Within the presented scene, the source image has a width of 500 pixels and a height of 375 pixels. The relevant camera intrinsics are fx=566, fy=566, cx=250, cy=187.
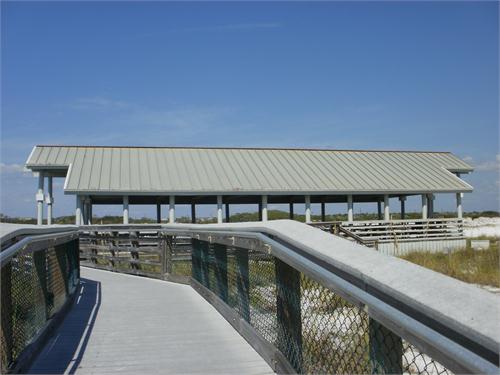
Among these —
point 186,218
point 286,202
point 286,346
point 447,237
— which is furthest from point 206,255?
point 186,218

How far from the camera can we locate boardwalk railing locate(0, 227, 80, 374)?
417 cm

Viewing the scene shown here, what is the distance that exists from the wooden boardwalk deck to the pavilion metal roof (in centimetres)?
1458

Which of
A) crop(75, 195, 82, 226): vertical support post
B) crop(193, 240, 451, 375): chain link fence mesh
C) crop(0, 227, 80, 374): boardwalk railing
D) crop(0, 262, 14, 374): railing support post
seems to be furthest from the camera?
crop(75, 195, 82, 226): vertical support post

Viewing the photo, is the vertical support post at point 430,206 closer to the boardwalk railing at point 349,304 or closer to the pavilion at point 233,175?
the pavilion at point 233,175

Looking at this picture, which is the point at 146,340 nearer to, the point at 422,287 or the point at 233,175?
the point at 422,287

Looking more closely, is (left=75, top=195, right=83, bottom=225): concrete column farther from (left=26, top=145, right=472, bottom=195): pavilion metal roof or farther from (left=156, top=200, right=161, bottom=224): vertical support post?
(left=156, top=200, right=161, bottom=224): vertical support post

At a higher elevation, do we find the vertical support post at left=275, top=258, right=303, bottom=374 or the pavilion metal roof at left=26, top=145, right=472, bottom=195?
the pavilion metal roof at left=26, top=145, right=472, bottom=195

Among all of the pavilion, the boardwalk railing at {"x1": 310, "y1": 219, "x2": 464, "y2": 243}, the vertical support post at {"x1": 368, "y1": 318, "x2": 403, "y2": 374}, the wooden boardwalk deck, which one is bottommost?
the boardwalk railing at {"x1": 310, "y1": 219, "x2": 464, "y2": 243}

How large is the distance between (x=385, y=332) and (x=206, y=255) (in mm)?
5845

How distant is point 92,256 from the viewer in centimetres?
1523

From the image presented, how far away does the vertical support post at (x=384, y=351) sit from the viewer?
8.70ft

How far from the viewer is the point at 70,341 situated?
568 cm

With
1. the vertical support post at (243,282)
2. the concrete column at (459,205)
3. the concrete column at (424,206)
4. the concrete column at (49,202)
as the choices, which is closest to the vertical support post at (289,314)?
the vertical support post at (243,282)

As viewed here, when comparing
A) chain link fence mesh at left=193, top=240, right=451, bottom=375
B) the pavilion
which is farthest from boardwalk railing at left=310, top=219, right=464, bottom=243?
chain link fence mesh at left=193, top=240, right=451, bottom=375
